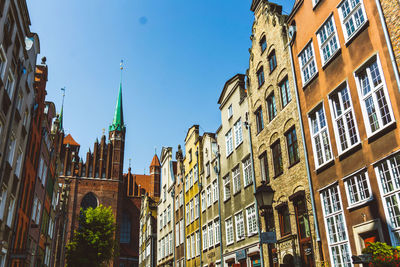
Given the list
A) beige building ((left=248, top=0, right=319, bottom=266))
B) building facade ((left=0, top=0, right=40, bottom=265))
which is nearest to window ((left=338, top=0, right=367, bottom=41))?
beige building ((left=248, top=0, right=319, bottom=266))

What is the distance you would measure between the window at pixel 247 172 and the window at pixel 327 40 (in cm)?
795

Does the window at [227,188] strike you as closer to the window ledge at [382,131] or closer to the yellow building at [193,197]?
the yellow building at [193,197]

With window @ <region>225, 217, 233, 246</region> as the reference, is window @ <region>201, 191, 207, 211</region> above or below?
above

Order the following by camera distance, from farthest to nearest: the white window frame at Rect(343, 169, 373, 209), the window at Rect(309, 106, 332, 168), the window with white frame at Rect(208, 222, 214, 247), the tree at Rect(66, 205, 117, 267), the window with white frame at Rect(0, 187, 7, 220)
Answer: the tree at Rect(66, 205, 117, 267) → the window with white frame at Rect(208, 222, 214, 247) → the window with white frame at Rect(0, 187, 7, 220) → the window at Rect(309, 106, 332, 168) → the white window frame at Rect(343, 169, 373, 209)

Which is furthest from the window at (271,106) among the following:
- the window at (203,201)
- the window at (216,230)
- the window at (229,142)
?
the window at (203,201)

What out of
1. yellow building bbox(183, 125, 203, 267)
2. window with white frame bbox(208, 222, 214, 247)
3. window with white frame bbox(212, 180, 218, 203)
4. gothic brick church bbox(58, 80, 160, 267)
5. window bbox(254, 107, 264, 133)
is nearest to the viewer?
window bbox(254, 107, 264, 133)

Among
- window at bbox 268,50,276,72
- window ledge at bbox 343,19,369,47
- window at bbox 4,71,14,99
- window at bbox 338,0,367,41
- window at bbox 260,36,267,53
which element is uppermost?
window at bbox 260,36,267,53

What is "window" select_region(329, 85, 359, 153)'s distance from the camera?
11953 mm

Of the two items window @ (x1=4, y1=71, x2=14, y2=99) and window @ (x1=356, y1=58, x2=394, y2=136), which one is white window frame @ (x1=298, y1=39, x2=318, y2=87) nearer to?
window @ (x1=356, y1=58, x2=394, y2=136)

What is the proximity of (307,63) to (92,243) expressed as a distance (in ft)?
114

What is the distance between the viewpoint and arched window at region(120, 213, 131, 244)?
218 ft

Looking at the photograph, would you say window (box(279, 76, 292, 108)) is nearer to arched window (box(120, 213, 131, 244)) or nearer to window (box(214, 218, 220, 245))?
window (box(214, 218, 220, 245))

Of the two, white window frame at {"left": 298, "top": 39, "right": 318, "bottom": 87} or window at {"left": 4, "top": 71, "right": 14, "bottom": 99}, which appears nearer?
white window frame at {"left": 298, "top": 39, "right": 318, "bottom": 87}

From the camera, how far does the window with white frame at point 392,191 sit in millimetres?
9734
